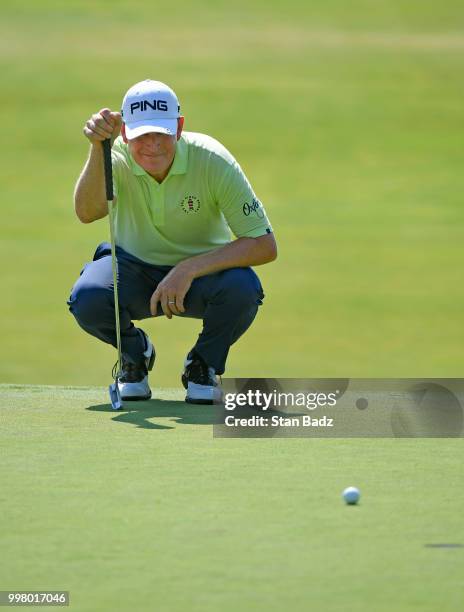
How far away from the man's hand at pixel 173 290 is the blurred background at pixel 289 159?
4.13 feet

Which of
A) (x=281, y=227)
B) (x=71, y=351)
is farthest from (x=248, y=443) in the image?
(x=281, y=227)

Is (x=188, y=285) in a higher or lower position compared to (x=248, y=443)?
higher

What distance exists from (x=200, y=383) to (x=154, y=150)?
0.73m

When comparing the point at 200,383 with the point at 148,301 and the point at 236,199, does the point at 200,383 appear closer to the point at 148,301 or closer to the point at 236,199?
the point at 148,301

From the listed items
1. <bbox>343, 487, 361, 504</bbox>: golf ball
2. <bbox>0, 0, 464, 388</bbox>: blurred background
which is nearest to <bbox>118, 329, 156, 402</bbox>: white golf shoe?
<bbox>0, 0, 464, 388</bbox>: blurred background

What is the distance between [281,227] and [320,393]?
6.19 m

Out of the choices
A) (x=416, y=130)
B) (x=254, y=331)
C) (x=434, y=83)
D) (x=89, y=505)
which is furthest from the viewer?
(x=434, y=83)

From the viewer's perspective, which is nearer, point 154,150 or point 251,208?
point 154,150

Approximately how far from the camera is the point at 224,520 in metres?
2.65

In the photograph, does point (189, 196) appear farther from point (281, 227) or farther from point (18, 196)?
point (18, 196)

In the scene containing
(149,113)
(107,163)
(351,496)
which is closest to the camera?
(351,496)

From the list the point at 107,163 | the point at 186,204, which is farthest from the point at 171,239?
the point at 107,163

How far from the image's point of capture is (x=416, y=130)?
14938 millimetres

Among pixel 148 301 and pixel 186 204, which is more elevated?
pixel 186 204
